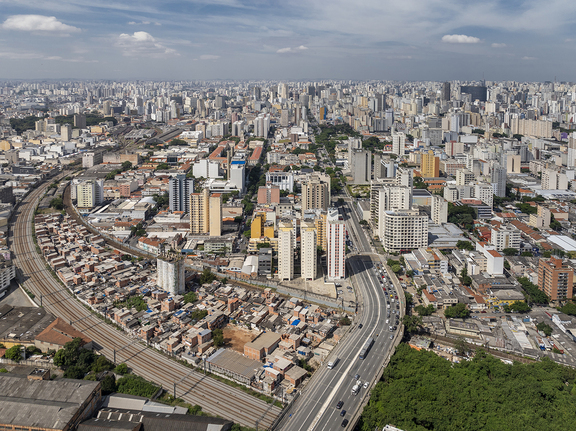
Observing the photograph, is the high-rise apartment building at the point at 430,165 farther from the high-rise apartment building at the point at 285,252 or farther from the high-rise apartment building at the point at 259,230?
the high-rise apartment building at the point at 285,252

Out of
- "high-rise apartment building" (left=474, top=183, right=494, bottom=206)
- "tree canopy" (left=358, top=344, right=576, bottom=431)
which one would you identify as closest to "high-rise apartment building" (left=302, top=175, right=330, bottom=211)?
"high-rise apartment building" (left=474, top=183, right=494, bottom=206)

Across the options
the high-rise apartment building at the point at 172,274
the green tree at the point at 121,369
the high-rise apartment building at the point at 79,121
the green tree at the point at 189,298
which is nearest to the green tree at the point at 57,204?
the high-rise apartment building at the point at 172,274

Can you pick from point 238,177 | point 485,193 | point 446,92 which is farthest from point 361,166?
point 446,92

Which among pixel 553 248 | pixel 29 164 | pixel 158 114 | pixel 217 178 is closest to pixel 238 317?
pixel 553 248

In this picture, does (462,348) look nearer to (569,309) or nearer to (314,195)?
(569,309)

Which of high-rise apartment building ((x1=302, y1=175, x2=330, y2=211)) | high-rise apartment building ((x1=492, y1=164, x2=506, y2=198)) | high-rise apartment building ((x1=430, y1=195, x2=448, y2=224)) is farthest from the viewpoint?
high-rise apartment building ((x1=492, y1=164, x2=506, y2=198))

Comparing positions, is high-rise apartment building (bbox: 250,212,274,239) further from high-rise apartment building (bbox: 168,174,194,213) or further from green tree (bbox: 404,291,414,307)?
green tree (bbox: 404,291,414,307)

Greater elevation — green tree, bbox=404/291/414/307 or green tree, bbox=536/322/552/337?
green tree, bbox=404/291/414/307
